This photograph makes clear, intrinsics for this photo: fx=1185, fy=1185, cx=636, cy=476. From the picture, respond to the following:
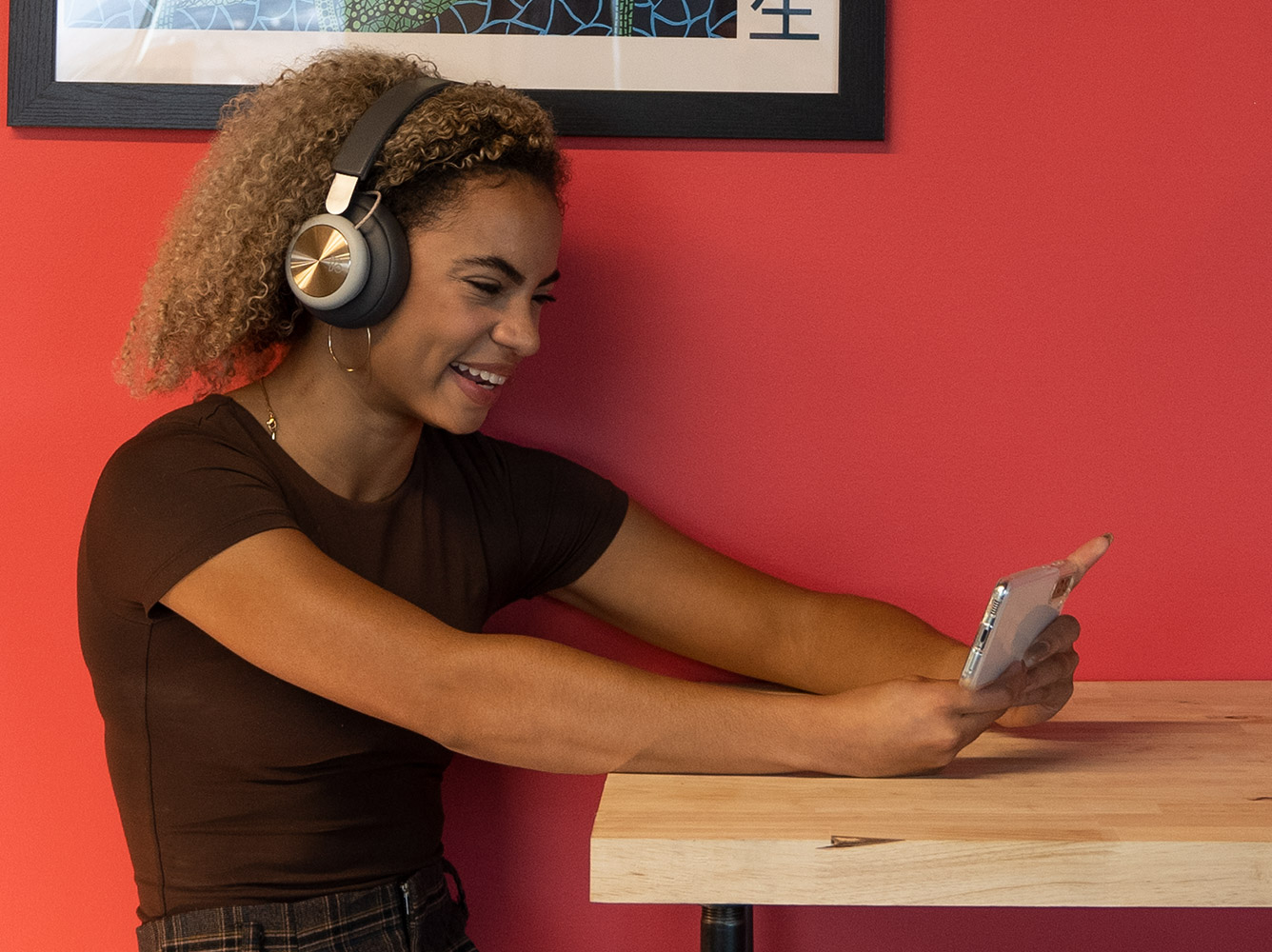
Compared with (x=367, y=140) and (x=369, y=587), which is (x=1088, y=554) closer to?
(x=369, y=587)

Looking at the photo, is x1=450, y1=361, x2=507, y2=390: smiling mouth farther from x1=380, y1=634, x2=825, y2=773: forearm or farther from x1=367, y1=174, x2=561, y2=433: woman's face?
x1=380, y1=634, x2=825, y2=773: forearm

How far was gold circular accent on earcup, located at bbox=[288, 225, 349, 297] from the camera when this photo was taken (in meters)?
1.04

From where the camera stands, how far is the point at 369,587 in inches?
36.9

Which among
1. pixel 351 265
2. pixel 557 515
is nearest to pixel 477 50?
pixel 351 265

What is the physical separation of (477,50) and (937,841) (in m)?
0.96

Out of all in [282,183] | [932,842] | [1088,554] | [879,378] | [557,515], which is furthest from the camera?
[879,378]

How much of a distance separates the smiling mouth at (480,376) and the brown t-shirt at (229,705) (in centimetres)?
15

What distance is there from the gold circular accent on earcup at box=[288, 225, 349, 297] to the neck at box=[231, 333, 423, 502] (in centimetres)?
9

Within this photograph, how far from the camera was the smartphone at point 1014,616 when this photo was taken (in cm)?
86

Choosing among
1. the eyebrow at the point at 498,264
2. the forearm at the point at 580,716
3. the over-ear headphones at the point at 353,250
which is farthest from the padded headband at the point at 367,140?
the forearm at the point at 580,716

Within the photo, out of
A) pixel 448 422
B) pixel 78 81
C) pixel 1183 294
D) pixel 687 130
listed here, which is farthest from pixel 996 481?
pixel 78 81

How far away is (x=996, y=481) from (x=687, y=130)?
0.54 m

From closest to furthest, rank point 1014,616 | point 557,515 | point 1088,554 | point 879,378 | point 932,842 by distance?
point 932,842 < point 1014,616 < point 1088,554 < point 557,515 < point 879,378

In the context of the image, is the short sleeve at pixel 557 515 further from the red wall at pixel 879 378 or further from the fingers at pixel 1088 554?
the fingers at pixel 1088 554
